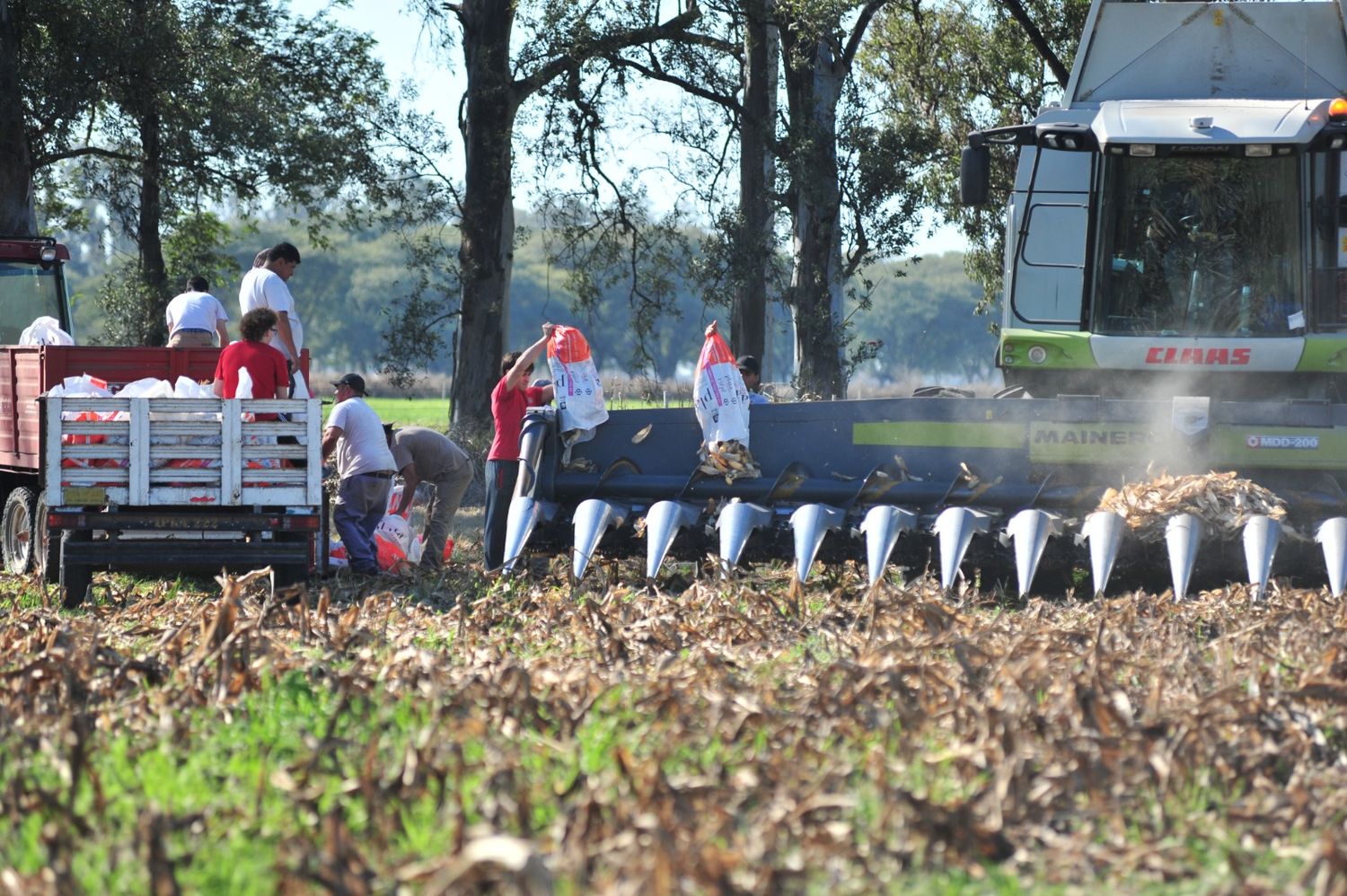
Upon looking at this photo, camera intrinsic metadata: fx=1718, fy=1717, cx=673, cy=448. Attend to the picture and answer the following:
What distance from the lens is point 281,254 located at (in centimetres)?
1192

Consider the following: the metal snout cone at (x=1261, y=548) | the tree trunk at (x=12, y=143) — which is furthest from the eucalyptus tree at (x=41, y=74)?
the metal snout cone at (x=1261, y=548)

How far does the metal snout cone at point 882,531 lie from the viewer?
8781 mm

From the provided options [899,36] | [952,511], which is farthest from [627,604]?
[899,36]

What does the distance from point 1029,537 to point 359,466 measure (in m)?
5.11

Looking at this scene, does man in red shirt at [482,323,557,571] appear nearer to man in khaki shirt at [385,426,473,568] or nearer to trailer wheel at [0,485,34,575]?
man in khaki shirt at [385,426,473,568]

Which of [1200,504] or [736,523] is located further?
[736,523]

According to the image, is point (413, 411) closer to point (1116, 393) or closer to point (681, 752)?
point (1116, 393)

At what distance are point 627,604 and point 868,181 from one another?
14.5 m

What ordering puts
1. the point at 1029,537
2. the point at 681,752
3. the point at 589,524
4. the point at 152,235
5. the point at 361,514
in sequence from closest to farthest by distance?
the point at 681,752 < the point at 1029,537 < the point at 589,524 < the point at 361,514 < the point at 152,235

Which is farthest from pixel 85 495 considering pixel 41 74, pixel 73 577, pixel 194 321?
pixel 41 74

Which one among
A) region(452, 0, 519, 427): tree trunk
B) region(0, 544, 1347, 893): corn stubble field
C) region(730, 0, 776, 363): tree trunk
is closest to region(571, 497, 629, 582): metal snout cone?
region(0, 544, 1347, 893): corn stubble field

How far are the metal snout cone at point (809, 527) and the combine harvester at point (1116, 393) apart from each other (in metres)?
0.02

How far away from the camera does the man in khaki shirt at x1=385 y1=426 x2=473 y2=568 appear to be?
1242 centimetres

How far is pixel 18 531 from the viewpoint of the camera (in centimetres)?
1208
